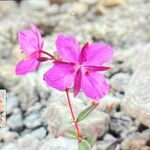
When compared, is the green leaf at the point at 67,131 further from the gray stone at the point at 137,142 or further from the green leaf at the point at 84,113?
the gray stone at the point at 137,142

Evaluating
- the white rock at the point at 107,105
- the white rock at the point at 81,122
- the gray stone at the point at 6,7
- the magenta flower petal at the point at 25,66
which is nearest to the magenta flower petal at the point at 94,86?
the magenta flower petal at the point at 25,66

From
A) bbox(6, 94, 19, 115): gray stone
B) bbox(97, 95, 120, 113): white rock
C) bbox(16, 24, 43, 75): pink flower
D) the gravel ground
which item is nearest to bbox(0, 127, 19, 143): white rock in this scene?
the gravel ground

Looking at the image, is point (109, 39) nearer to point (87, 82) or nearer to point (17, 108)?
point (17, 108)

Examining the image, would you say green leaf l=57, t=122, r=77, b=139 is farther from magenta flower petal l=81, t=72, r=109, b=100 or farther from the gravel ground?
magenta flower petal l=81, t=72, r=109, b=100

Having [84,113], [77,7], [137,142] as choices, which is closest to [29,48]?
[84,113]

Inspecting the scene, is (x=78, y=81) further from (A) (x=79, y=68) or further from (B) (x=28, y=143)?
(B) (x=28, y=143)

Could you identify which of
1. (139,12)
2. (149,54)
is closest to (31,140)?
(149,54)
